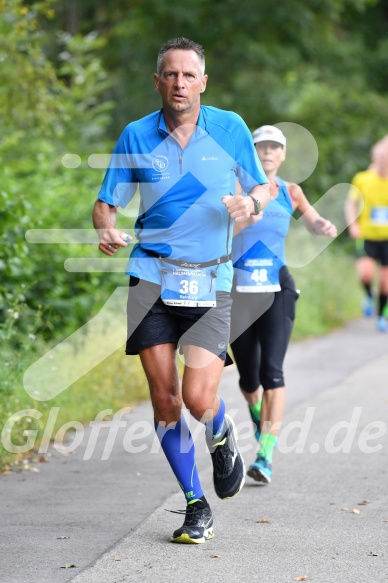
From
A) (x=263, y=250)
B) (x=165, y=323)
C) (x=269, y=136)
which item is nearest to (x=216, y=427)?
(x=165, y=323)

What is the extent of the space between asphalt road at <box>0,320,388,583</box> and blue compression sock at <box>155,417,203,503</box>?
0.25 meters

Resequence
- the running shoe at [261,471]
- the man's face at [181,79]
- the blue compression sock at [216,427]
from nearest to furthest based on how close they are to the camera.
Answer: the man's face at [181,79] → the blue compression sock at [216,427] → the running shoe at [261,471]

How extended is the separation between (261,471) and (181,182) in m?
2.16

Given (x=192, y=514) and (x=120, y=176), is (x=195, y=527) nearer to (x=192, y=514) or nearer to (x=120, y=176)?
(x=192, y=514)

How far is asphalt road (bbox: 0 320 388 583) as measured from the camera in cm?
539

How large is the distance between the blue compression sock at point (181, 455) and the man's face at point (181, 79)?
149cm

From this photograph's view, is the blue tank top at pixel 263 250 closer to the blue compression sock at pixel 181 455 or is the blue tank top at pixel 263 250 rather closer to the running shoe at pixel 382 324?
the blue compression sock at pixel 181 455

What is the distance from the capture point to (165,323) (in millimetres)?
6000

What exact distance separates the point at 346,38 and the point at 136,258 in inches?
868

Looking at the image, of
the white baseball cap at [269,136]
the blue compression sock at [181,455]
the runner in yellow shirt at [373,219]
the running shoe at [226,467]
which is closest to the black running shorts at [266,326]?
the white baseball cap at [269,136]

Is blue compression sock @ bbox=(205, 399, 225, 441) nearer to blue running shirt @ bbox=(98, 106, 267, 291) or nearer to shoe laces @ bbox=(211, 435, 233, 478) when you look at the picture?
shoe laces @ bbox=(211, 435, 233, 478)

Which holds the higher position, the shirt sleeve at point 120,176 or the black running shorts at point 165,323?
the shirt sleeve at point 120,176

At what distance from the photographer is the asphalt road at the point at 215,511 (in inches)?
212

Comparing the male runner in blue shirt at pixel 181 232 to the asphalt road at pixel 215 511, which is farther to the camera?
the male runner in blue shirt at pixel 181 232
